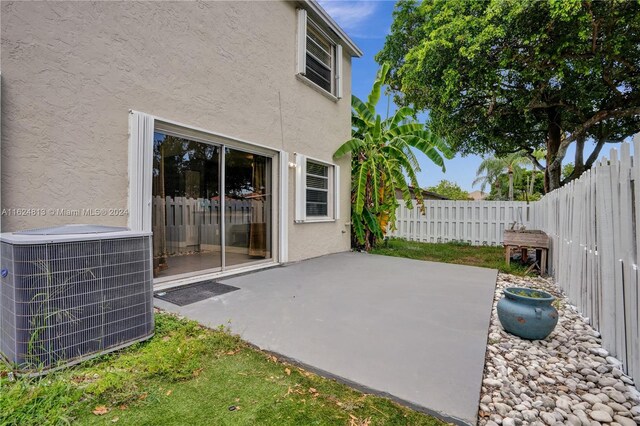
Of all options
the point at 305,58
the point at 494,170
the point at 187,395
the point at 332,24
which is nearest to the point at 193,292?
the point at 187,395

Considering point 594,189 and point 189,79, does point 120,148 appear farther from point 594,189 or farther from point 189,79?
point 594,189

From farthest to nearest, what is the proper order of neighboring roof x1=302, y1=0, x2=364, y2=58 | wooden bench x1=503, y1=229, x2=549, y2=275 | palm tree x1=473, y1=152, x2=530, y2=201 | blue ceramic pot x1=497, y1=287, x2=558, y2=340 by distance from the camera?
palm tree x1=473, y1=152, x2=530, y2=201, neighboring roof x1=302, y1=0, x2=364, y2=58, wooden bench x1=503, y1=229, x2=549, y2=275, blue ceramic pot x1=497, y1=287, x2=558, y2=340

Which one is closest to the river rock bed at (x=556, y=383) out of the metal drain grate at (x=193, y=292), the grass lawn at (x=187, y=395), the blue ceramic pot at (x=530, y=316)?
the blue ceramic pot at (x=530, y=316)

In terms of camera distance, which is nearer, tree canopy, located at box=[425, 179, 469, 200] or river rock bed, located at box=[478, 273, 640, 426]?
river rock bed, located at box=[478, 273, 640, 426]

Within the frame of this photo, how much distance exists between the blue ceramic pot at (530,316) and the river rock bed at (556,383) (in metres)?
0.10

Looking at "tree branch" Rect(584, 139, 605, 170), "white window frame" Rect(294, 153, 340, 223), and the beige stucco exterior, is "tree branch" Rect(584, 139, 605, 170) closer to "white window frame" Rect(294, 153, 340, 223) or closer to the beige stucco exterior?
"white window frame" Rect(294, 153, 340, 223)

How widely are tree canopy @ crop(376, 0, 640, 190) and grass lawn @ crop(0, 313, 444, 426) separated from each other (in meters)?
10.1

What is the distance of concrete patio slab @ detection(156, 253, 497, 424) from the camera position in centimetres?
216

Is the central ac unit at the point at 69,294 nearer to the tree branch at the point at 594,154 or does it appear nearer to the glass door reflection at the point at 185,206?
the glass door reflection at the point at 185,206

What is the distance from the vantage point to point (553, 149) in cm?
1262

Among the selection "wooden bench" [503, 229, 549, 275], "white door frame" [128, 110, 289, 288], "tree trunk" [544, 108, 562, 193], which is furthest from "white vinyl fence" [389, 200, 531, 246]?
"white door frame" [128, 110, 289, 288]

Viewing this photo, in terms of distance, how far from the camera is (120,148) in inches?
148

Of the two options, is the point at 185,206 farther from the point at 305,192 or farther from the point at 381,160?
the point at 381,160

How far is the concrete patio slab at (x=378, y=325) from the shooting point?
216 cm
